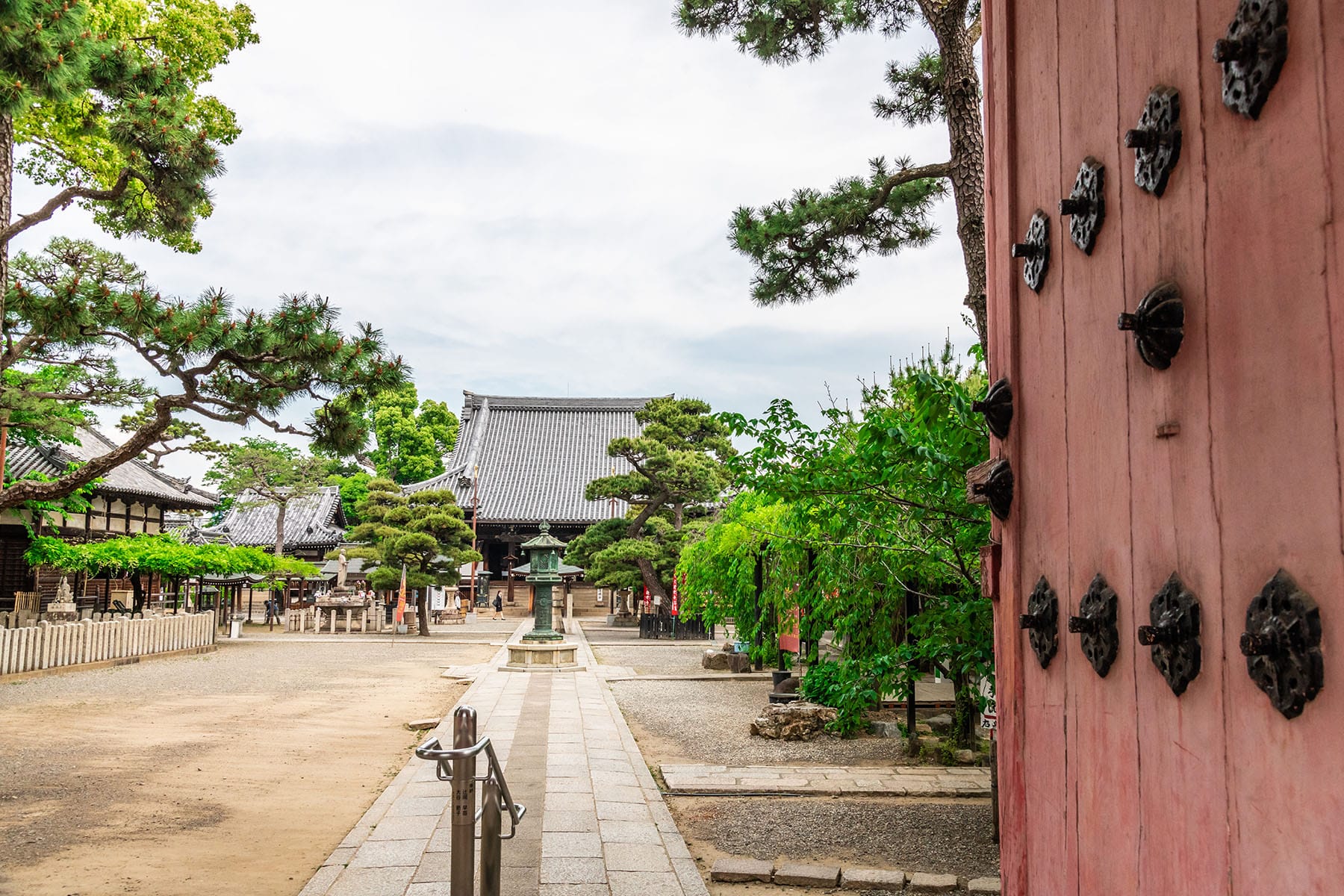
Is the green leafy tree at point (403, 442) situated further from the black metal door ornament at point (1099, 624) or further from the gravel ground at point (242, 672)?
the black metal door ornament at point (1099, 624)

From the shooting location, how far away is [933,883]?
15.0 feet

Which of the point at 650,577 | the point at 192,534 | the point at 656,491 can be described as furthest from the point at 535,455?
the point at 650,577

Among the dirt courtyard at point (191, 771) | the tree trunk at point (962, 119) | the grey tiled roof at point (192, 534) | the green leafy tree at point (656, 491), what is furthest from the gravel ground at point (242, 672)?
the grey tiled roof at point (192, 534)

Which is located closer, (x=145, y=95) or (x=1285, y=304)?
(x=1285, y=304)

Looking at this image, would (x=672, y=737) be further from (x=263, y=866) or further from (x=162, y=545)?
(x=162, y=545)

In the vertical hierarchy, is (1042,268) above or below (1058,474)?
above

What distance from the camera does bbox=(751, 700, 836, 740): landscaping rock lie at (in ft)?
28.7

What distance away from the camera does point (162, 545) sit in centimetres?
2061

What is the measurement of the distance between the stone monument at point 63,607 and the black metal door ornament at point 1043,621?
68.8 feet

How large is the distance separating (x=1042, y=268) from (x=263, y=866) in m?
4.77

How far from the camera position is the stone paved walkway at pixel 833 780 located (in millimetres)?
6582

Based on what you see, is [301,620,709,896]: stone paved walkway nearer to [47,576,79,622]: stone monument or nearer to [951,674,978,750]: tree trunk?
[951,674,978,750]: tree trunk

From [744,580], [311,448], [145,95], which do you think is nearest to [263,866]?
[311,448]

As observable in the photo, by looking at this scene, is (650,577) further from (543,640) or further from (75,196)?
(75,196)
